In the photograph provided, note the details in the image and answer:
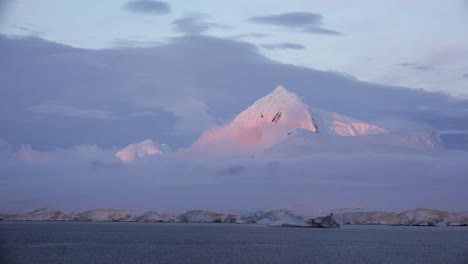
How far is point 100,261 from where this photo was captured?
271 feet

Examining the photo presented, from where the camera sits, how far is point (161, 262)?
269 feet

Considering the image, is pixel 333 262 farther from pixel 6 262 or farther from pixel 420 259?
pixel 6 262

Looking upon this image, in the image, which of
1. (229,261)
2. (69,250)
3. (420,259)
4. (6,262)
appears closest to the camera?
(6,262)

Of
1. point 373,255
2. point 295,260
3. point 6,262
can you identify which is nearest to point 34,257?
point 6,262

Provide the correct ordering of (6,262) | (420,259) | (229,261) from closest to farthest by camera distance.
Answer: (6,262), (229,261), (420,259)

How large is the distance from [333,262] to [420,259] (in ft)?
50.0

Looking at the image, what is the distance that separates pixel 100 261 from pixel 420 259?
41789mm

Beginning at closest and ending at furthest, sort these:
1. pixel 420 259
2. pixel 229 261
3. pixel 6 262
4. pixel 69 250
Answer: pixel 6 262 < pixel 229 261 < pixel 420 259 < pixel 69 250

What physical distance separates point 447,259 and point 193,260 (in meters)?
35.1

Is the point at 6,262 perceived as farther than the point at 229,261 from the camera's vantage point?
No

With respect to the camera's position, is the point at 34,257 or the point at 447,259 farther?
the point at 447,259

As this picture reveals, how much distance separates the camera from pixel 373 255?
9988cm

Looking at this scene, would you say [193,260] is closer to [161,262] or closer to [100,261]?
[161,262]

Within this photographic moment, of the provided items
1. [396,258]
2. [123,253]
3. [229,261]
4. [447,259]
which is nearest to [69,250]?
[123,253]
